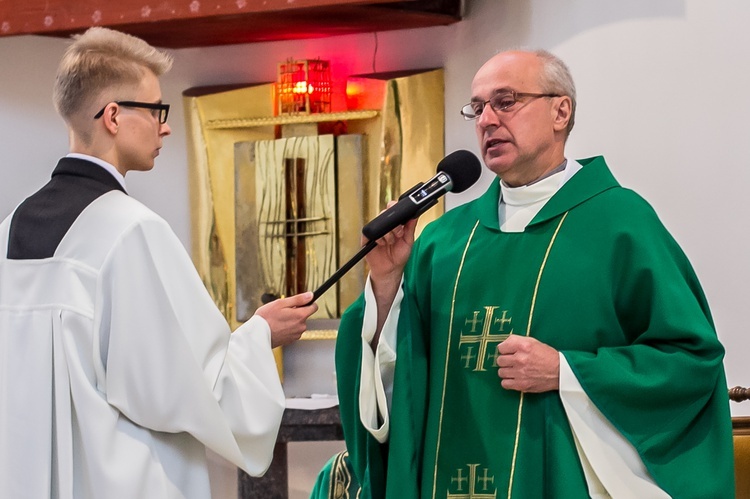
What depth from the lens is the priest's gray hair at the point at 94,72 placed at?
301cm

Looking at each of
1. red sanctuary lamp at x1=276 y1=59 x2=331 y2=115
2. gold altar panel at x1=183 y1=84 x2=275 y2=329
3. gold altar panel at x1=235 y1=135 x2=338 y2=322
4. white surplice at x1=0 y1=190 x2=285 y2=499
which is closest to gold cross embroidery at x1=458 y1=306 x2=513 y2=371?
white surplice at x1=0 y1=190 x2=285 y2=499

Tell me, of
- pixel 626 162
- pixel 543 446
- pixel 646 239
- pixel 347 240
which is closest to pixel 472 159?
pixel 646 239

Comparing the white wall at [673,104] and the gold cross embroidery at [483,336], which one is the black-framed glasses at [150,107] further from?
the white wall at [673,104]

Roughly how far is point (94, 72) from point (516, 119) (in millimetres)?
1246

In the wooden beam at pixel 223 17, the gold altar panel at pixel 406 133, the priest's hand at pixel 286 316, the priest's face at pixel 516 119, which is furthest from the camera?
the gold altar panel at pixel 406 133

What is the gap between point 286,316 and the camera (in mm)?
3246

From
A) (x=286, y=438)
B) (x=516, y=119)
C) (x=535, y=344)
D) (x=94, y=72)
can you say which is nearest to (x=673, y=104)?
(x=516, y=119)

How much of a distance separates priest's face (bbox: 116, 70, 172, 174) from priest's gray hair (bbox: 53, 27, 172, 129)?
33mm

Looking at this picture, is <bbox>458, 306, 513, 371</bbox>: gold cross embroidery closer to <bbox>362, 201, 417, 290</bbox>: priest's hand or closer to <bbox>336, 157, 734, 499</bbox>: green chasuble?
<bbox>336, 157, 734, 499</bbox>: green chasuble

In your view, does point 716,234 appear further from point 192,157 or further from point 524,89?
point 192,157

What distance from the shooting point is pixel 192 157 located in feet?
22.1

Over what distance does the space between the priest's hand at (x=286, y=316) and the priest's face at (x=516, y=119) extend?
71 centimetres

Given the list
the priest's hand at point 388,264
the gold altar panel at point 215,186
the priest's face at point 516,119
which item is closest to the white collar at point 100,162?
the priest's hand at point 388,264

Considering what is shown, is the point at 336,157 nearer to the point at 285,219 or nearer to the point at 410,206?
the point at 285,219
